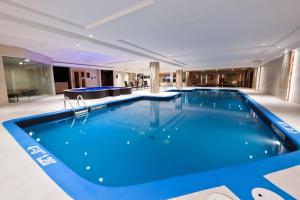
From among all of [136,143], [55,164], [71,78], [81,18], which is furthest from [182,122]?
[71,78]

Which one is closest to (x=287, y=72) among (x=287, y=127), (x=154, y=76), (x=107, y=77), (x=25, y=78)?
(x=287, y=127)

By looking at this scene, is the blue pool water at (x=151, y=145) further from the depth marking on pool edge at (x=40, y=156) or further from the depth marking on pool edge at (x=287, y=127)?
the depth marking on pool edge at (x=40, y=156)

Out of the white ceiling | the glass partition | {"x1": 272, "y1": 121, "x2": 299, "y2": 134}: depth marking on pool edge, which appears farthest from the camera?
the glass partition

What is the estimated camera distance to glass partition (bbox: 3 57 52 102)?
23.5 feet

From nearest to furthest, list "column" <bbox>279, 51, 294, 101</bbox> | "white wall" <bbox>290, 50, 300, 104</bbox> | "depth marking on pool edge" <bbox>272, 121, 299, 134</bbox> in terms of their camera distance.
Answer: "depth marking on pool edge" <bbox>272, 121, 299, 134</bbox> → "white wall" <bbox>290, 50, 300, 104</bbox> → "column" <bbox>279, 51, 294, 101</bbox>

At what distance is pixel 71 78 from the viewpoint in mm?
13930

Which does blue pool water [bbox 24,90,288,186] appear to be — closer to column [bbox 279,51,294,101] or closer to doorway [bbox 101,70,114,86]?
column [bbox 279,51,294,101]

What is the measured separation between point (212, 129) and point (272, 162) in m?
2.37

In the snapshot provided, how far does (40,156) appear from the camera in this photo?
2100mm

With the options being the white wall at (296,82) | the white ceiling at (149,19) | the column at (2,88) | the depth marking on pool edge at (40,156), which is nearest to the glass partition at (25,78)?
the column at (2,88)

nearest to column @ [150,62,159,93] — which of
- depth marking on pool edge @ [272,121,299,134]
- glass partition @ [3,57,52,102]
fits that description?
glass partition @ [3,57,52,102]

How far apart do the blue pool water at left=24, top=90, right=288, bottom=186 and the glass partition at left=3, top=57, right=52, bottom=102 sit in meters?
4.83

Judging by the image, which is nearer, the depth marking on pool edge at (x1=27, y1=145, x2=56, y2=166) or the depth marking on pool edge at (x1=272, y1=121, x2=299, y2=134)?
the depth marking on pool edge at (x1=27, y1=145, x2=56, y2=166)

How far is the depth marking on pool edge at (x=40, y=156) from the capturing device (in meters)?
1.94
